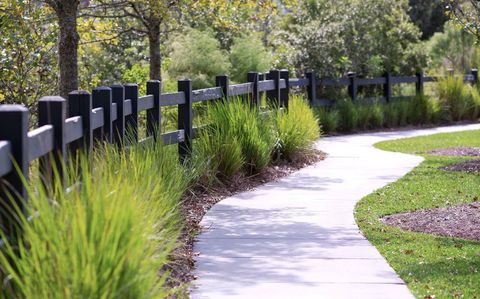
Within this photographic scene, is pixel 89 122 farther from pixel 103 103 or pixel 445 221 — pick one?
pixel 445 221

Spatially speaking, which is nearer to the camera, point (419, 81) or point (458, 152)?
point (458, 152)

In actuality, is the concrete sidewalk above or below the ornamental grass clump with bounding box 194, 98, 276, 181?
below

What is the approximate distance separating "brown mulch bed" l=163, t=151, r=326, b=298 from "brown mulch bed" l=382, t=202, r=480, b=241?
2126 millimetres

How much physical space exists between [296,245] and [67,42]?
5.06 meters

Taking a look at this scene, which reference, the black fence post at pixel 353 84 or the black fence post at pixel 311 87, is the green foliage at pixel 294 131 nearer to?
the black fence post at pixel 311 87

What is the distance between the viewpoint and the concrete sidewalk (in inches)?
288

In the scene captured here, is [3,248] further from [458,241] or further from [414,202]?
[414,202]

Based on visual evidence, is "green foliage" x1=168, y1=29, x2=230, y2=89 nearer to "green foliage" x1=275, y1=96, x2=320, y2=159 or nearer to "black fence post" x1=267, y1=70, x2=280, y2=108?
"black fence post" x1=267, y1=70, x2=280, y2=108

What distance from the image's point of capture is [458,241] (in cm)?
923

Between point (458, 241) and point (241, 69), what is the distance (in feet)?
45.8

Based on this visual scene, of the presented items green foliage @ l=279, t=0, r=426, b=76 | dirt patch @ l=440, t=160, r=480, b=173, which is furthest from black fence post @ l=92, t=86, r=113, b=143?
green foliage @ l=279, t=0, r=426, b=76

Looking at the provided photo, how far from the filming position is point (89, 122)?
8133 millimetres

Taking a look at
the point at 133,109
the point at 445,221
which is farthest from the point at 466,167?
the point at 133,109

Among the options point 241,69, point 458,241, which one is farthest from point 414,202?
point 241,69
